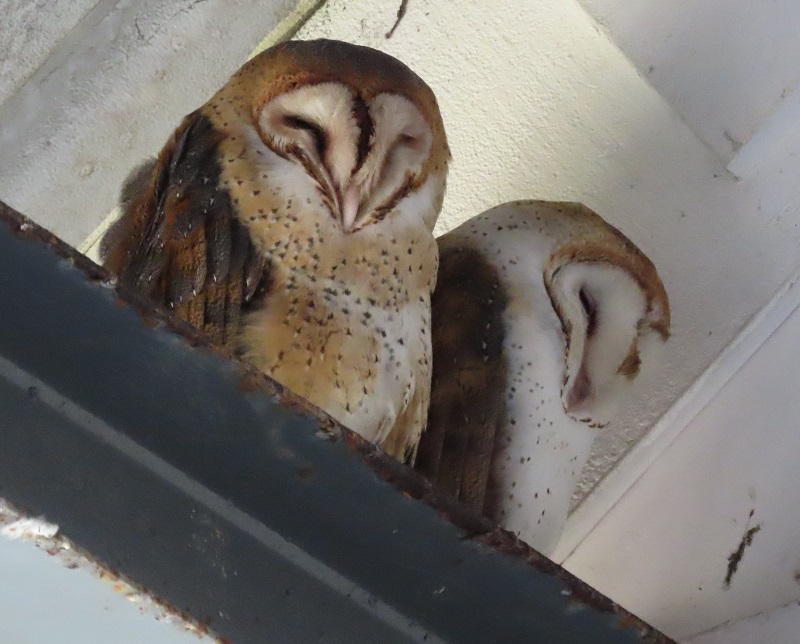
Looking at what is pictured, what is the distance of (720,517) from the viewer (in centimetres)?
120

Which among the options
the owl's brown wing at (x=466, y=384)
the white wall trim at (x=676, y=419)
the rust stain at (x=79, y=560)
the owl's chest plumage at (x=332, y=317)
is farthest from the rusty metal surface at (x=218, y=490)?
the white wall trim at (x=676, y=419)

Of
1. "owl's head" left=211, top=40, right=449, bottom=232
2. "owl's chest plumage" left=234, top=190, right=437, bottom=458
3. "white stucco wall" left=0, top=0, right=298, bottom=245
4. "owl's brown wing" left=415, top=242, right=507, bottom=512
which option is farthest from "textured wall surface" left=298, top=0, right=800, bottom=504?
"owl's chest plumage" left=234, top=190, right=437, bottom=458

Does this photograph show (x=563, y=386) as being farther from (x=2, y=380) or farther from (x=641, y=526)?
(x=2, y=380)

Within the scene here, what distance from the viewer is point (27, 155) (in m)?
1.31

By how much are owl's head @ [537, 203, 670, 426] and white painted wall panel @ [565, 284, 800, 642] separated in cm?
13

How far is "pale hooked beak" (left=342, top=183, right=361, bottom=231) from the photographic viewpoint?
0.95 meters

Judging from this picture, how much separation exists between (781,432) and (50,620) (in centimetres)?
90

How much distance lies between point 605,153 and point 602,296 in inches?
8.9

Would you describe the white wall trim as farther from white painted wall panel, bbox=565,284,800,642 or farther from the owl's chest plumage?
the owl's chest plumage

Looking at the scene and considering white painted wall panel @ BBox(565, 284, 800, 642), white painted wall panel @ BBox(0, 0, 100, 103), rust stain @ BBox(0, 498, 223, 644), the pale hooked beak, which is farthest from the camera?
white painted wall panel @ BBox(0, 0, 100, 103)

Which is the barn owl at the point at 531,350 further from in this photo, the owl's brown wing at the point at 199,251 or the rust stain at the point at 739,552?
the owl's brown wing at the point at 199,251

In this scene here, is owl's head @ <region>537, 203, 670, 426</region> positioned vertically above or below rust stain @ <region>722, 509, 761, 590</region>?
above

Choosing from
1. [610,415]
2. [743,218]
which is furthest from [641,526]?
[743,218]

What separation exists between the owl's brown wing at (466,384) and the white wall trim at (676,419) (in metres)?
0.35
